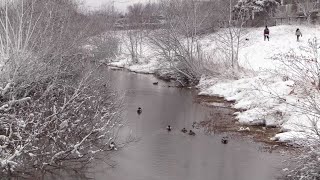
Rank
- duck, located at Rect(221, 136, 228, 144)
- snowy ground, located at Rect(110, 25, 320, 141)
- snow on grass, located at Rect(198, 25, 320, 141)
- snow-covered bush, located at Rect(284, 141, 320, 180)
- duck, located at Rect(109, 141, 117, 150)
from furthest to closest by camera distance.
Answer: snowy ground, located at Rect(110, 25, 320, 141)
snow on grass, located at Rect(198, 25, 320, 141)
duck, located at Rect(221, 136, 228, 144)
duck, located at Rect(109, 141, 117, 150)
snow-covered bush, located at Rect(284, 141, 320, 180)

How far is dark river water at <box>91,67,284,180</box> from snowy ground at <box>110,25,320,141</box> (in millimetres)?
1461

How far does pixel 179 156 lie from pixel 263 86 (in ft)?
29.0

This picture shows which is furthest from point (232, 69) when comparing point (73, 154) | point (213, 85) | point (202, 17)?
point (73, 154)

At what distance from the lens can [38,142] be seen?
11.2 m

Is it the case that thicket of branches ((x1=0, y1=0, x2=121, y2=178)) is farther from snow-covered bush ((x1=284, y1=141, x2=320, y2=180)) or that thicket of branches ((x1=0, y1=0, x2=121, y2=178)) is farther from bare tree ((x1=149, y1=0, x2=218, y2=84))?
bare tree ((x1=149, y1=0, x2=218, y2=84))

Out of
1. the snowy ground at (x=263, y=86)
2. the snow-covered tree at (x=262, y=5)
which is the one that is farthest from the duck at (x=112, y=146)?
the snow-covered tree at (x=262, y=5)

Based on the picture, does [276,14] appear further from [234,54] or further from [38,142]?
[38,142]

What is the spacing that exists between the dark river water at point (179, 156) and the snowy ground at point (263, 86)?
1.46 metres

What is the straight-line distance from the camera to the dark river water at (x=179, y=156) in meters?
11.1

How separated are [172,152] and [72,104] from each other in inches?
126

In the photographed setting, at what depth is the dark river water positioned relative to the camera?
36.4ft

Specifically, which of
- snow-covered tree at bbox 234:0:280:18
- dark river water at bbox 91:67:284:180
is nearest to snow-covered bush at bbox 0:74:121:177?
dark river water at bbox 91:67:284:180

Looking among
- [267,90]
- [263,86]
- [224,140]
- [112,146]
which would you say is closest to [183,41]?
[263,86]

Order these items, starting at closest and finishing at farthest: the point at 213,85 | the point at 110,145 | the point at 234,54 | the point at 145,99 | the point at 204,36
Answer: the point at 110,145, the point at 145,99, the point at 213,85, the point at 234,54, the point at 204,36
